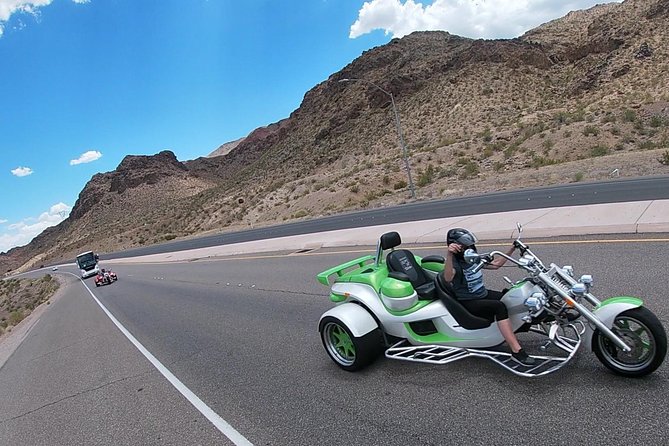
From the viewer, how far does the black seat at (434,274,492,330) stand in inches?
174

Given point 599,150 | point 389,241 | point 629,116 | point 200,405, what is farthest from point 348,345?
point 629,116

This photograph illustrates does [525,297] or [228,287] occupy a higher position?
[525,297]

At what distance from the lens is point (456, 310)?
178 inches

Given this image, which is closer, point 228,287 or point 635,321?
point 635,321

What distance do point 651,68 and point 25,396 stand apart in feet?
200

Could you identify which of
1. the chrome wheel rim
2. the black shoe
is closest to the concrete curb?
the chrome wheel rim

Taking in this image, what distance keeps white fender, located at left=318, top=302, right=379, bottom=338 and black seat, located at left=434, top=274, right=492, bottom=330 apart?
2.83ft

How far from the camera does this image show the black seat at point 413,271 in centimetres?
485

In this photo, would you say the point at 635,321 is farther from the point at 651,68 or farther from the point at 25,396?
the point at 651,68

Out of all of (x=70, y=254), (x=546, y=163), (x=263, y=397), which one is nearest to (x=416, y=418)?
(x=263, y=397)

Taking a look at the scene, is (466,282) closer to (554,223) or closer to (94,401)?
(94,401)

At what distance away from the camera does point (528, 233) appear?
10742 millimetres

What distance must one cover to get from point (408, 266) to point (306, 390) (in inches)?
69.3

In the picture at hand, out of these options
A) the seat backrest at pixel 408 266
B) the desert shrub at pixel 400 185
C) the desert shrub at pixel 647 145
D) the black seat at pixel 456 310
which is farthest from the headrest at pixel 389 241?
the desert shrub at pixel 400 185
